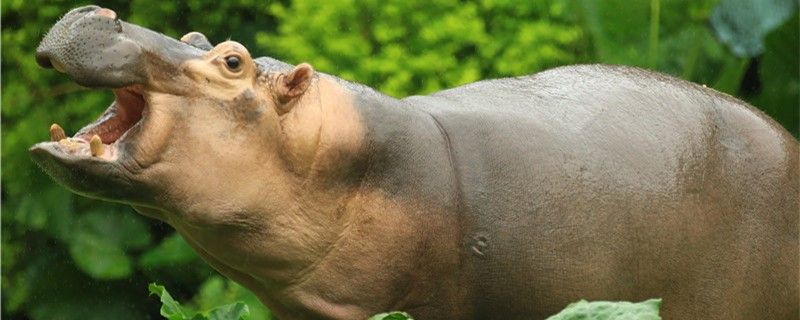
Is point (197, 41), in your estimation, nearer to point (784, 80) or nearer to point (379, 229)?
point (379, 229)

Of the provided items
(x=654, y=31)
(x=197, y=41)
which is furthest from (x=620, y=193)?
(x=654, y=31)

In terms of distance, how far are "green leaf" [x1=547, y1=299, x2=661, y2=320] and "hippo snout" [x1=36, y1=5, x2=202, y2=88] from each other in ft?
3.48

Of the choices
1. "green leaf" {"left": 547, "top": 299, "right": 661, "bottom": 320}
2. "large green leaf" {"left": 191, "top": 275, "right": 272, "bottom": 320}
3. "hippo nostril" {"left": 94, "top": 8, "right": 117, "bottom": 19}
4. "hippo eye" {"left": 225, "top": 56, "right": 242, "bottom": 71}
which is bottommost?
"large green leaf" {"left": 191, "top": 275, "right": 272, "bottom": 320}

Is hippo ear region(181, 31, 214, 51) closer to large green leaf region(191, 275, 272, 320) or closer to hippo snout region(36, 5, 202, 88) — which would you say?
hippo snout region(36, 5, 202, 88)

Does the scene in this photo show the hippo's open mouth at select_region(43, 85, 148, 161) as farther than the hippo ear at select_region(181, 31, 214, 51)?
No

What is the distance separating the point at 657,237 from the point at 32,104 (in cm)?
579

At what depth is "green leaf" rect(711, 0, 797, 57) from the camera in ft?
31.3

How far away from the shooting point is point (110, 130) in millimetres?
3832

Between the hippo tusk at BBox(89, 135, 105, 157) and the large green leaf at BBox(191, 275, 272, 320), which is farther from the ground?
the hippo tusk at BBox(89, 135, 105, 157)

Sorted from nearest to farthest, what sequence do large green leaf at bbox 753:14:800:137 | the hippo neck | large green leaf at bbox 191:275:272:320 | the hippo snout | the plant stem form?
1. the hippo snout
2. the hippo neck
3. large green leaf at bbox 191:275:272:320
4. the plant stem
5. large green leaf at bbox 753:14:800:137

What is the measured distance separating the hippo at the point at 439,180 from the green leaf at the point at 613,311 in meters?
0.42

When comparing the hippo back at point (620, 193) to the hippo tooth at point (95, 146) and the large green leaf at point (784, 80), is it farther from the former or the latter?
the large green leaf at point (784, 80)

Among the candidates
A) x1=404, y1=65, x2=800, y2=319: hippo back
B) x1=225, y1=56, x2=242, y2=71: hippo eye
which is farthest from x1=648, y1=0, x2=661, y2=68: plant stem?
x1=225, y1=56, x2=242, y2=71: hippo eye

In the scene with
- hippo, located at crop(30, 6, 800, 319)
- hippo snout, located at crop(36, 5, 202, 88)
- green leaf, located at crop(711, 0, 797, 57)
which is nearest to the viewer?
hippo snout, located at crop(36, 5, 202, 88)
